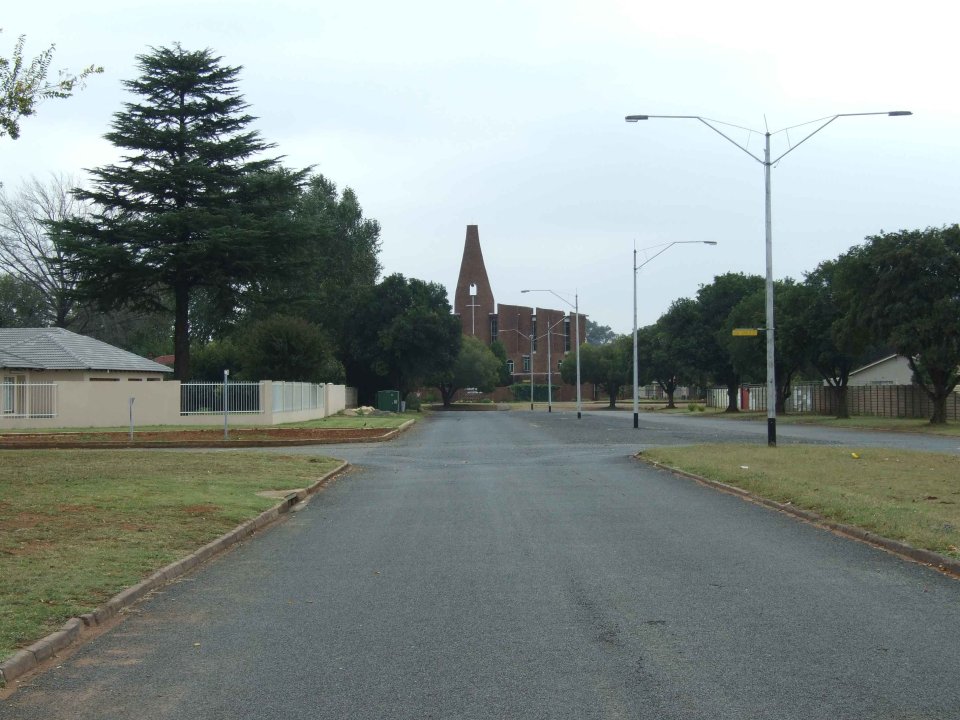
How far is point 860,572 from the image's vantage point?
1021 cm

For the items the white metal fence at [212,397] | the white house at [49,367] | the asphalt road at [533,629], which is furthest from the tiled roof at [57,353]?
the asphalt road at [533,629]

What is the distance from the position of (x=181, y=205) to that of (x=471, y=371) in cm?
5448

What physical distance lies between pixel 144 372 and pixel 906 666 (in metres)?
54.6

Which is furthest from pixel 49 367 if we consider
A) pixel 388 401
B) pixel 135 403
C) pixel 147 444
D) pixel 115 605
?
pixel 115 605

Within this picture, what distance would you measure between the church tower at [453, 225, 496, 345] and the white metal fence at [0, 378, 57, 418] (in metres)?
78.5

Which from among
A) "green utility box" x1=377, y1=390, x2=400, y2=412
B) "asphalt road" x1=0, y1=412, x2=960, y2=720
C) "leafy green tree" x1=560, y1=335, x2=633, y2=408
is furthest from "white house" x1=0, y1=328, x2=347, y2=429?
"leafy green tree" x1=560, y1=335, x2=633, y2=408

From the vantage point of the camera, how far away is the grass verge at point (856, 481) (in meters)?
12.6

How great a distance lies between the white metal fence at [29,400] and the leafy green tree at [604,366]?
74042 millimetres

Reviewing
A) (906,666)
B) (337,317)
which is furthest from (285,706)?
(337,317)

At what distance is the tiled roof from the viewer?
1933 inches

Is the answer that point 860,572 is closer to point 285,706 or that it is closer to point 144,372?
point 285,706

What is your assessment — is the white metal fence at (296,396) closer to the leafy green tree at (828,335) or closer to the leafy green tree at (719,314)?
the leafy green tree at (828,335)

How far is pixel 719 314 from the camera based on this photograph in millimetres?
82375

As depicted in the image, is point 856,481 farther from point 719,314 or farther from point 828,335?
point 719,314
